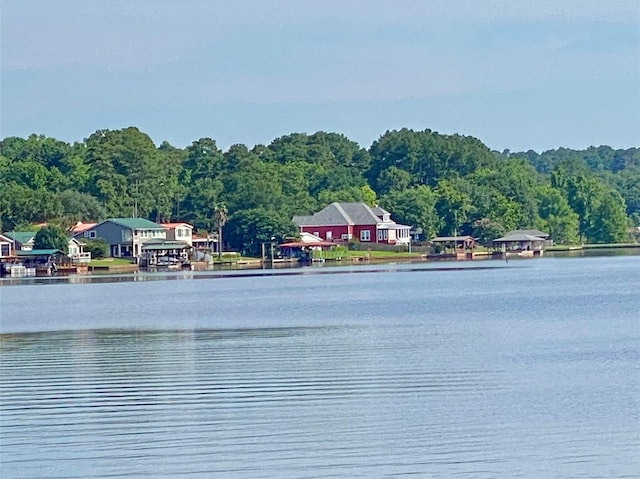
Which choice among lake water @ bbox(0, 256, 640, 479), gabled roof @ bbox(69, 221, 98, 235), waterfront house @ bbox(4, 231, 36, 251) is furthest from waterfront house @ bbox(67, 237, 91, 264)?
lake water @ bbox(0, 256, 640, 479)

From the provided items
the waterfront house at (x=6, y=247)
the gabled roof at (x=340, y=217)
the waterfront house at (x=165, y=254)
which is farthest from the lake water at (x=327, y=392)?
the gabled roof at (x=340, y=217)

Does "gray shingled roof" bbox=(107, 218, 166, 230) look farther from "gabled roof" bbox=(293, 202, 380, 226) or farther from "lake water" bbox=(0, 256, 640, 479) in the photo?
"lake water" bbox=(0, 256, 640, 479)

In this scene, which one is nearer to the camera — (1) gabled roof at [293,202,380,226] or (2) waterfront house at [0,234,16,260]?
(2) waterfront house at [0,234,16,260]

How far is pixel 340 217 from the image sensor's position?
10919 cm

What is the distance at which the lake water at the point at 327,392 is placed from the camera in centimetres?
1549

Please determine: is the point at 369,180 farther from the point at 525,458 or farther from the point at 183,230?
the point at 525,458

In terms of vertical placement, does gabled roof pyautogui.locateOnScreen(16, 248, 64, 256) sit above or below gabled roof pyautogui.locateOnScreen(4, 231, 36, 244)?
below

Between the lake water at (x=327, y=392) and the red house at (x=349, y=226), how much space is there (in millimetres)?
66989

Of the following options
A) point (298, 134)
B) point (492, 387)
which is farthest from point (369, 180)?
point (492, 387)

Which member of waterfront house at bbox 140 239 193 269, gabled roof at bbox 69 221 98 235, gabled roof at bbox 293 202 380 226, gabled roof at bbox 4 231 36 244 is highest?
gabled roof at bbox 293 202 380 226

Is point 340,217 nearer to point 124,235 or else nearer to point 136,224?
point 136,224

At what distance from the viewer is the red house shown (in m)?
109

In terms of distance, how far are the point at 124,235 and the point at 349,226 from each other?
20510 millimetres

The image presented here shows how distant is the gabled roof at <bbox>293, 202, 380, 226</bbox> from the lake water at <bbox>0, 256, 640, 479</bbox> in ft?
221
